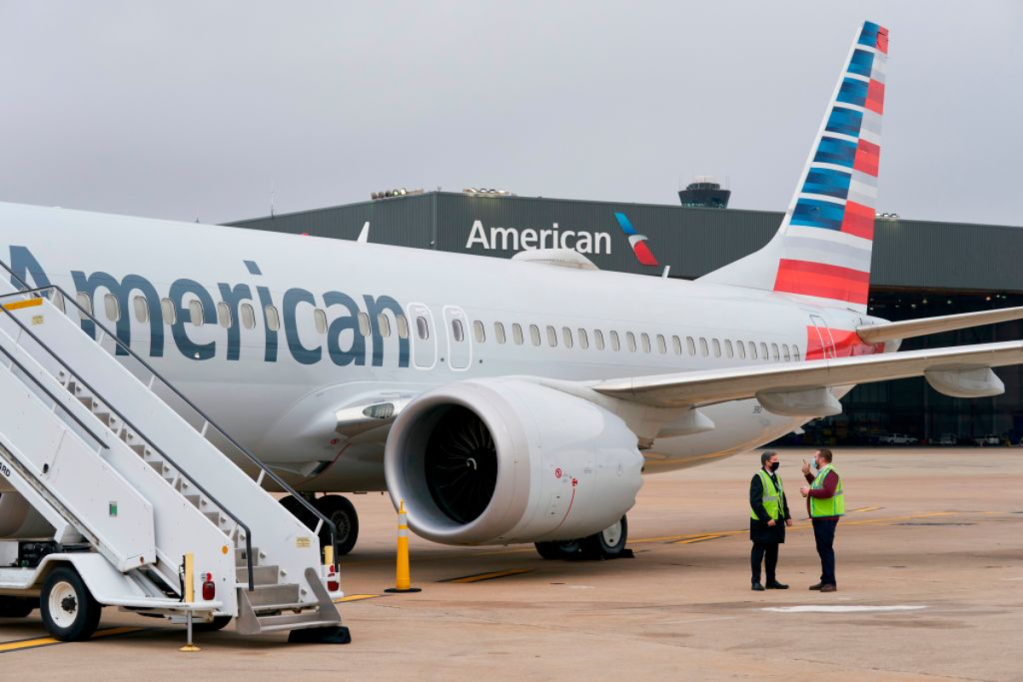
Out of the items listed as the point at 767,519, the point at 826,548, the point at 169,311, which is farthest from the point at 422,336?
the point at 826,548

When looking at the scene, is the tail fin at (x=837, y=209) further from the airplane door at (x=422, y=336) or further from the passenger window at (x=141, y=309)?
the passenger window at (x=141, y=309)

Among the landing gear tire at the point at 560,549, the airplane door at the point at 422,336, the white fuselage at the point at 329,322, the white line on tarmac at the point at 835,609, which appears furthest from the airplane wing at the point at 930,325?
the airplane door at the point at 422,336

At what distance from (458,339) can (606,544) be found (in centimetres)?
325

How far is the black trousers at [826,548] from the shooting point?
1421 centimetres

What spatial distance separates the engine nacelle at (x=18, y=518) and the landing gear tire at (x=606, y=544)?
7660 millimetres

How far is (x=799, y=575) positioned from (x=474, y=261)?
603cm

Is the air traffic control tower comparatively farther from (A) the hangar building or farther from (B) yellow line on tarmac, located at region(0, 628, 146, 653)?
(B) yellow line on tarmac, located at region(0, 628, 146, 653)

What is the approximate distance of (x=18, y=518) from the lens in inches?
470

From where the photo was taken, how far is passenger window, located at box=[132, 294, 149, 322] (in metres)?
14.1

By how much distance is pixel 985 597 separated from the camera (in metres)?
13.5

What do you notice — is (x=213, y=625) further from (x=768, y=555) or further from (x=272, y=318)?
(x=768, y=555)

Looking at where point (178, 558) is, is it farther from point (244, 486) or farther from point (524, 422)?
point (524, 422)

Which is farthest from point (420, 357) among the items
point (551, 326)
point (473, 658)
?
point (473, 658)

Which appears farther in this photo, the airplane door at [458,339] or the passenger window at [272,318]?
the airplane door at [458,339]
